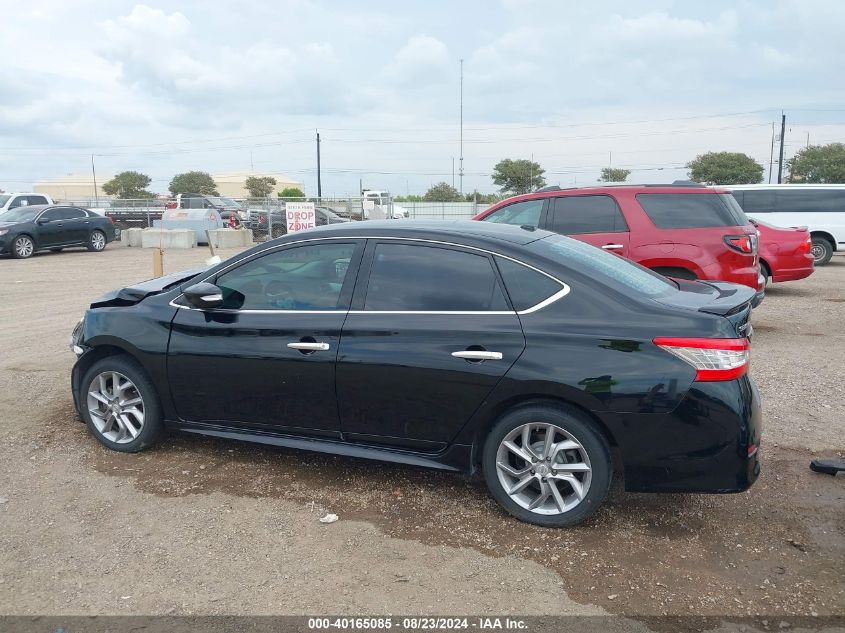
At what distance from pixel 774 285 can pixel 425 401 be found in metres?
12.8

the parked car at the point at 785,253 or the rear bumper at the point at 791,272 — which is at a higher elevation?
the parked car at the point at 785,253

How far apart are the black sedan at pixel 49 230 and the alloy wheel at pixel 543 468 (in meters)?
20.0

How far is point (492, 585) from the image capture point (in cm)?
341

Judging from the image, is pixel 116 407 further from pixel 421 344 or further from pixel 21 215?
pixel 21 215

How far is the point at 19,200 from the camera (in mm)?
25344

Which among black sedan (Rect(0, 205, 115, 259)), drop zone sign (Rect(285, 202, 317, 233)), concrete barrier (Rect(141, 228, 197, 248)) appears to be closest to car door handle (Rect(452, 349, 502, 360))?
drop zone sign (Rect(285, 202, 317, 233))

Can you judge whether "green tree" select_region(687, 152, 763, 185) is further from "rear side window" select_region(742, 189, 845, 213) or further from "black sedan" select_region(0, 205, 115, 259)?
"black sedan" select_region(0, 205, 115, 259)

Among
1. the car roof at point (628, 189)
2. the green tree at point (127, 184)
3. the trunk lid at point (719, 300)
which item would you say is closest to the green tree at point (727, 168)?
the car roof at point (628, 189)

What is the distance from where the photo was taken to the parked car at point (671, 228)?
802 centimetres

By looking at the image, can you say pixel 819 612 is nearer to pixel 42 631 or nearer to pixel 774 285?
pixel 42 631

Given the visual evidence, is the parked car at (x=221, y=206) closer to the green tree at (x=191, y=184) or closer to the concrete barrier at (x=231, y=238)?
the concrete barrier at (x=231, y=238)

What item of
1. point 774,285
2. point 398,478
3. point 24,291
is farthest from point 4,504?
point 774,285

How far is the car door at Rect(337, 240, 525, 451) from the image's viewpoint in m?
3.98

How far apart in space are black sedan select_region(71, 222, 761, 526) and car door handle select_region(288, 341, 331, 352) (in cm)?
1
